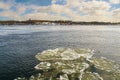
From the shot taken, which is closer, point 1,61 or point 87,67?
point 87,67

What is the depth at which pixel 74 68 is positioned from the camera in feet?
108

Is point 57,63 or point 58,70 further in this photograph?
point 57,63

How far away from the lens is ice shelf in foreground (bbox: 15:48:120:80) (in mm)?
28947

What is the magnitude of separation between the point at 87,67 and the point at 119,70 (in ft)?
19.4

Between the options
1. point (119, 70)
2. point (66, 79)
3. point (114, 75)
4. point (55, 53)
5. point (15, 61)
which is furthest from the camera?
point (55, 53)

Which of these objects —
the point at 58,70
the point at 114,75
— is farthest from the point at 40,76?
the point at 114,75

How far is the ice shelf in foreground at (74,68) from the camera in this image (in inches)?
1140

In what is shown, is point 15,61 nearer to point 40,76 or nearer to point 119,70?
point 40,76

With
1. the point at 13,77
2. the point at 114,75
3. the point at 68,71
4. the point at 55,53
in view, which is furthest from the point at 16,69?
the point at 114,75

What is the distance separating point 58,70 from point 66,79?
4.08 m

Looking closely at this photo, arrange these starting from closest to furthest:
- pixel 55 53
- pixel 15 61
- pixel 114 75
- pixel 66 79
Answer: pixel 66 79 → pixel 114 75 → pixel 15 61 → pixel 55 53

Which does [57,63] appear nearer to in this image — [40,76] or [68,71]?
[68,71]

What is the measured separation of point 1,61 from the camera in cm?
3891

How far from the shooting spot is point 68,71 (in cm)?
3142
